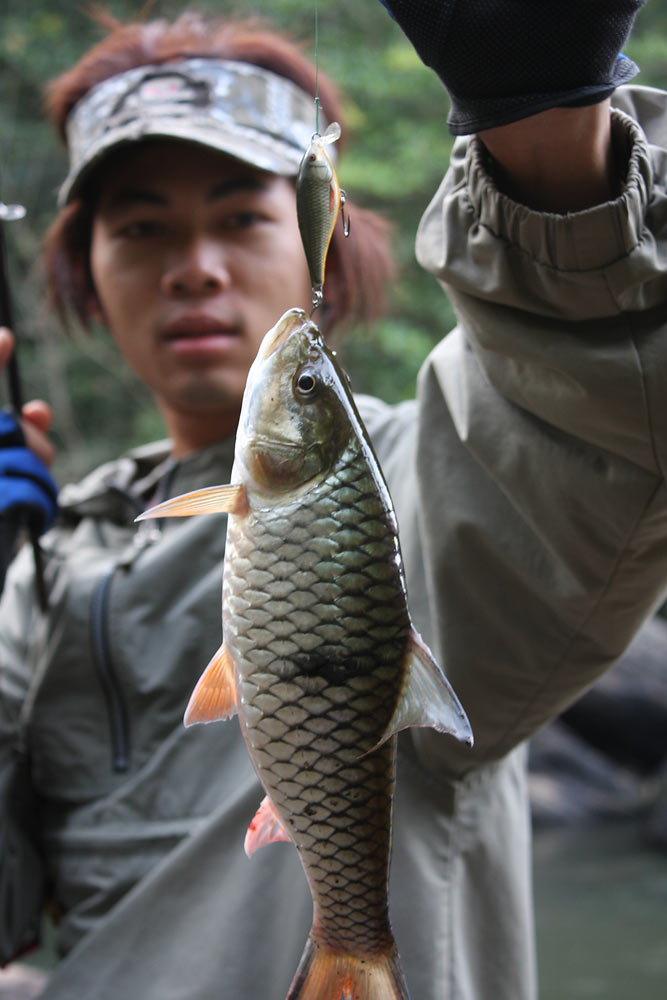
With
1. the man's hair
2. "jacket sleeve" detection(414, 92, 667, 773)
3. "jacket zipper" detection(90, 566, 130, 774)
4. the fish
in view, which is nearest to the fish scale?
the fish

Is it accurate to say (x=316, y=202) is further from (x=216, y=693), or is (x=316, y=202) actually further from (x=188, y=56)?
(x=188, y=56)

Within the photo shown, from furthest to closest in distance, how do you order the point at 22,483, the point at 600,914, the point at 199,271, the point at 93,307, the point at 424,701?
1. the point at 600,914
2. the point at 93,307
3. the point at 22,483
4. the point at 199,271
5. the point at 424,701

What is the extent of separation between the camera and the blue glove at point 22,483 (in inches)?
80.9

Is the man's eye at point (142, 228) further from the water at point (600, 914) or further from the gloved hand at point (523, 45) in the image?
the water at point (600, 914)

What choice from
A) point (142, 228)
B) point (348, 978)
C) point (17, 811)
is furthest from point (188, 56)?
point (348, 978)

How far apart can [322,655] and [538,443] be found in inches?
19.5

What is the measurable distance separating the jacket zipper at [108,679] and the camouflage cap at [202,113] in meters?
0.89

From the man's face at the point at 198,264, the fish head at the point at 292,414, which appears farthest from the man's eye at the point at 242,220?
the fish head at the point at 292,414

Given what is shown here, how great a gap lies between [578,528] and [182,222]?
1.09 meters

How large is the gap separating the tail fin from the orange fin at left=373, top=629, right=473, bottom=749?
243 mm

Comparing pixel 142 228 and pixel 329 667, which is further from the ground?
pixel 142 228

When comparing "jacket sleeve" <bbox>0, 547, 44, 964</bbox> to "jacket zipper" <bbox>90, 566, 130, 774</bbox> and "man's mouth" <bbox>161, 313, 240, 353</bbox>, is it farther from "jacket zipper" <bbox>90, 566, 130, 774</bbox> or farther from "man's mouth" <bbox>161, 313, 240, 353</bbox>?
"man's mouth" <bbox>161, 313, 240, 353</bbox>

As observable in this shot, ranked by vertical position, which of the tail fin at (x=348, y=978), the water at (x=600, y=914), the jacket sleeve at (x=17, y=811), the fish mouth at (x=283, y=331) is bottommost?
the water at (x=600, y=914)

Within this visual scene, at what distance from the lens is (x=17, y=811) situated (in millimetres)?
2062
